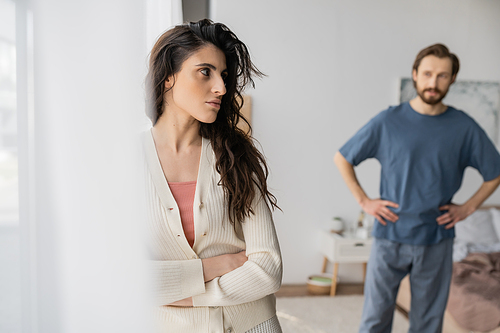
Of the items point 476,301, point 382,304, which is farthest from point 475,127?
point 476,301

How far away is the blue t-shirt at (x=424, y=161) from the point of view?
4.78 ft

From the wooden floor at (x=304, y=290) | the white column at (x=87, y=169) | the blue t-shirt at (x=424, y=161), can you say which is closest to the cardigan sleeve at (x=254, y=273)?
the white column at (x=87, y=169)

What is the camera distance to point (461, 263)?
7.67 feet

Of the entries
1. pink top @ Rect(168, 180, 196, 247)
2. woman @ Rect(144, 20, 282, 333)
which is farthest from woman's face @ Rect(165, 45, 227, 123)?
pink top @ Rect(168, 180, 196, 247)

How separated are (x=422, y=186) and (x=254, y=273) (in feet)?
3.47

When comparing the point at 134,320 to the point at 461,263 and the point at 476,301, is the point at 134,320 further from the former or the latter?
the point at 461,263

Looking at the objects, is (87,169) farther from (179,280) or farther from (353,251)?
(353,251)

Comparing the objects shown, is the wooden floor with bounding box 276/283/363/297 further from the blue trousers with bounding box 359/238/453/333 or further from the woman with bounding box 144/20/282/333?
the woman with bounding box 144/20/282/333

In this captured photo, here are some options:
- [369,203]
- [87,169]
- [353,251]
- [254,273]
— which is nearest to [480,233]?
[353,251]

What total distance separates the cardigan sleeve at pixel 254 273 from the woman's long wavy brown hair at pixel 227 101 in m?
0.02

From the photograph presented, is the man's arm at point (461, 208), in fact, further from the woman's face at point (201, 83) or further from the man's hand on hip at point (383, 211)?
the woman's face at point (201, 83)

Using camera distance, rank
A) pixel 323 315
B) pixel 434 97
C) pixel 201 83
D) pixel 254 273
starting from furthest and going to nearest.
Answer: pixel 323 315, pixel 434 97, pixel 254 273, pixel 201 83

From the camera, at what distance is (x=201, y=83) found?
0.51 m

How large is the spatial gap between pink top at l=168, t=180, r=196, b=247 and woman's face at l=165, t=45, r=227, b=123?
0.40 feet
